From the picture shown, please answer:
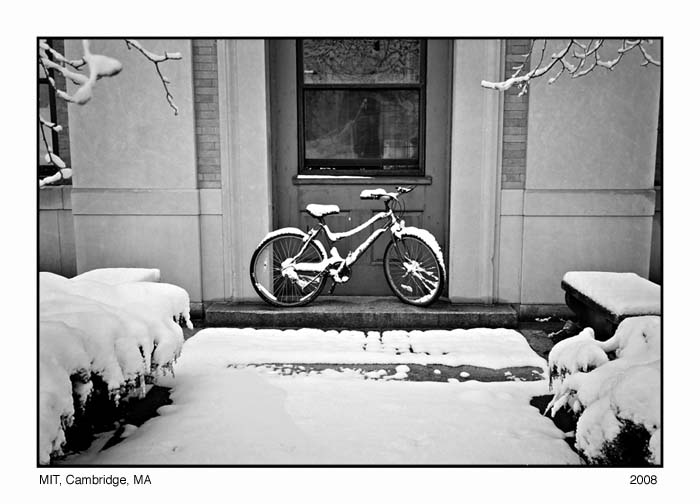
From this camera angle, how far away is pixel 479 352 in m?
4.58

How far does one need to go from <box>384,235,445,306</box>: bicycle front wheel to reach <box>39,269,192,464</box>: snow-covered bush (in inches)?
92.5

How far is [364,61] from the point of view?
585 cm

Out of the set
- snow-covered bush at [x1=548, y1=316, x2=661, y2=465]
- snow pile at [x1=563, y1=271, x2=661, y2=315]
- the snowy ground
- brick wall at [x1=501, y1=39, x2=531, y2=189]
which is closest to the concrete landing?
the snowy ground

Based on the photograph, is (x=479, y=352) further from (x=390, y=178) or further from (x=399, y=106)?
(x=399, y=106)

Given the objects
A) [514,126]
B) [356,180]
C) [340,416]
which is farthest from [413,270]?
[340,416]

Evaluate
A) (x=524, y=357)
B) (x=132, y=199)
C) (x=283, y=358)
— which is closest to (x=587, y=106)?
(x=524, y=357)

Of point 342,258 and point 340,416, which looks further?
point 342,258

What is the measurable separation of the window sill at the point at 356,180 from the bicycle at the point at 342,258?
15 cm

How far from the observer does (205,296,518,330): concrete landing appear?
17.6 ft

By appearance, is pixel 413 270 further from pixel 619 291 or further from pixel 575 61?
pixel 575 61

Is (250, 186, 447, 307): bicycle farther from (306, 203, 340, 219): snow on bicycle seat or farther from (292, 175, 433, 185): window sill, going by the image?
(292, 175, 433, 185): window sill

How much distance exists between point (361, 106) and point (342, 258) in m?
1.58

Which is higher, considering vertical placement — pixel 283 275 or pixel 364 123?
pixel 364 123

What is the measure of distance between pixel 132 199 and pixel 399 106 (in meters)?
2.80
